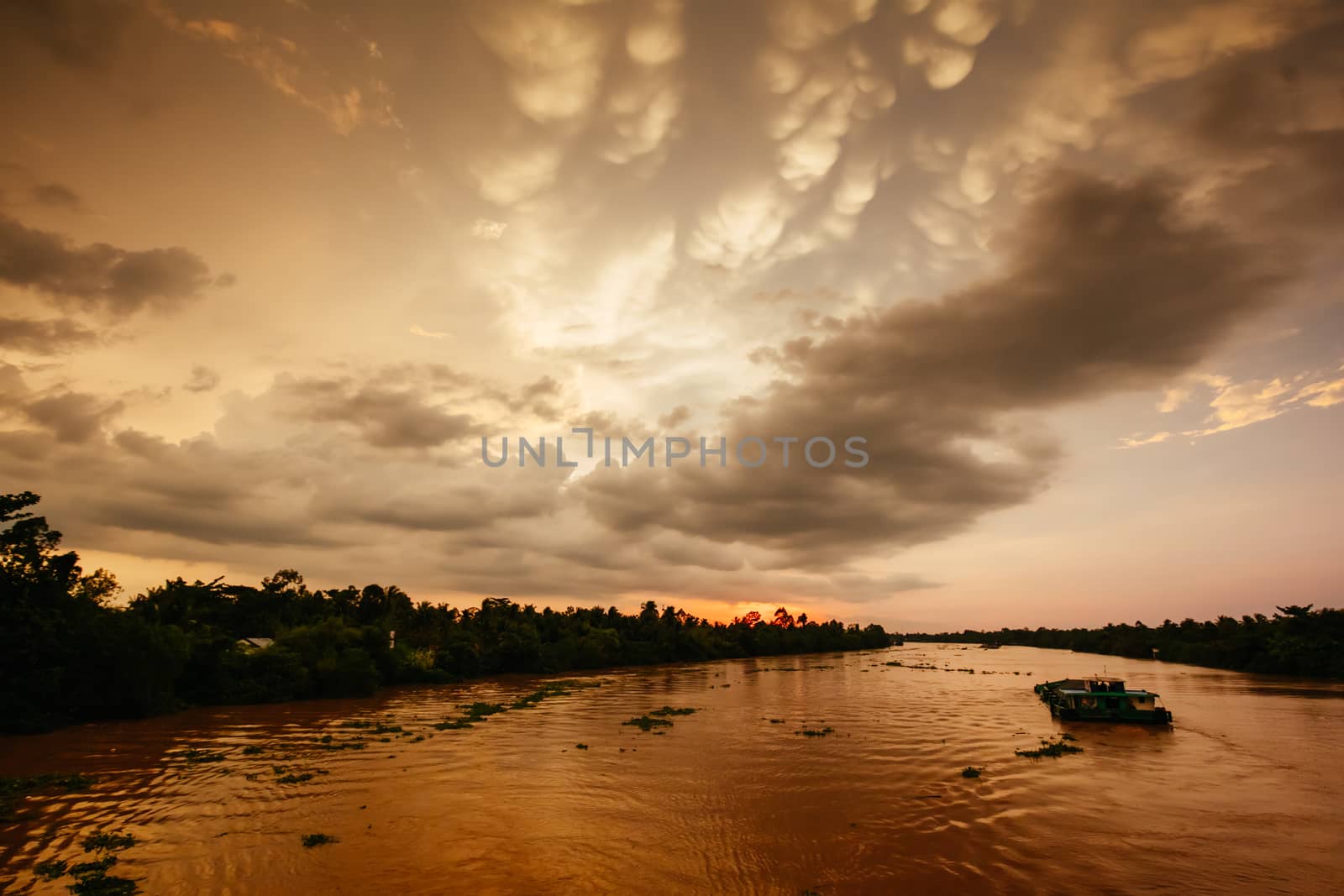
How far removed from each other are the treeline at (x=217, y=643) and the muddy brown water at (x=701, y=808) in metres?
3.39

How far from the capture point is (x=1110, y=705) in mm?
40062

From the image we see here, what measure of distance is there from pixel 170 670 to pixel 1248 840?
56.4 metres

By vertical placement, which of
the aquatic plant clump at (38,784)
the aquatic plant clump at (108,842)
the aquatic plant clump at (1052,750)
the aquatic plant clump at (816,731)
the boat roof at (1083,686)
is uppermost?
the boat roof at (1083,686)

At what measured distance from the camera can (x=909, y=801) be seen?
21.7 metres

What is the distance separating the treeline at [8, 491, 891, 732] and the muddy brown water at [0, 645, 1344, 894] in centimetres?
339

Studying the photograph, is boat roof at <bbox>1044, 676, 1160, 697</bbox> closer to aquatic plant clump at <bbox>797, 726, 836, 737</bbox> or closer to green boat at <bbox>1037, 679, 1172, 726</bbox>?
green boat at <bbox>1037, 679, 1172, 726</bbox>

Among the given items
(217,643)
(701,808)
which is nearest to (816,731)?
(701,808)

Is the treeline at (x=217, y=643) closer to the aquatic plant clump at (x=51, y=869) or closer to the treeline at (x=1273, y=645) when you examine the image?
the aquatic plant clump at (x=51, y=869)

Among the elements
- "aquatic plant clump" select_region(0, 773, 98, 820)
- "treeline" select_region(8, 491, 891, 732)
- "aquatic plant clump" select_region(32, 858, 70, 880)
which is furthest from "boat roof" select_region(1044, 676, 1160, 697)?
"treeline" select_region(8, 491, 891, 732)

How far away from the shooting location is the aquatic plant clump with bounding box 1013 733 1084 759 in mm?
29484

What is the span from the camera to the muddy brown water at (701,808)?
15.1m

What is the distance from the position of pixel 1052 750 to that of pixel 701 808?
19.7 m

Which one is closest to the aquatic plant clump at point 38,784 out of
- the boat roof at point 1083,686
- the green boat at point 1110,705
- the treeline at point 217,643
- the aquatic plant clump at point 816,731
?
the treeline at point 217,643

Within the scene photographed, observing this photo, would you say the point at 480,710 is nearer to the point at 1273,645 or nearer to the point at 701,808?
the point at 701,808
